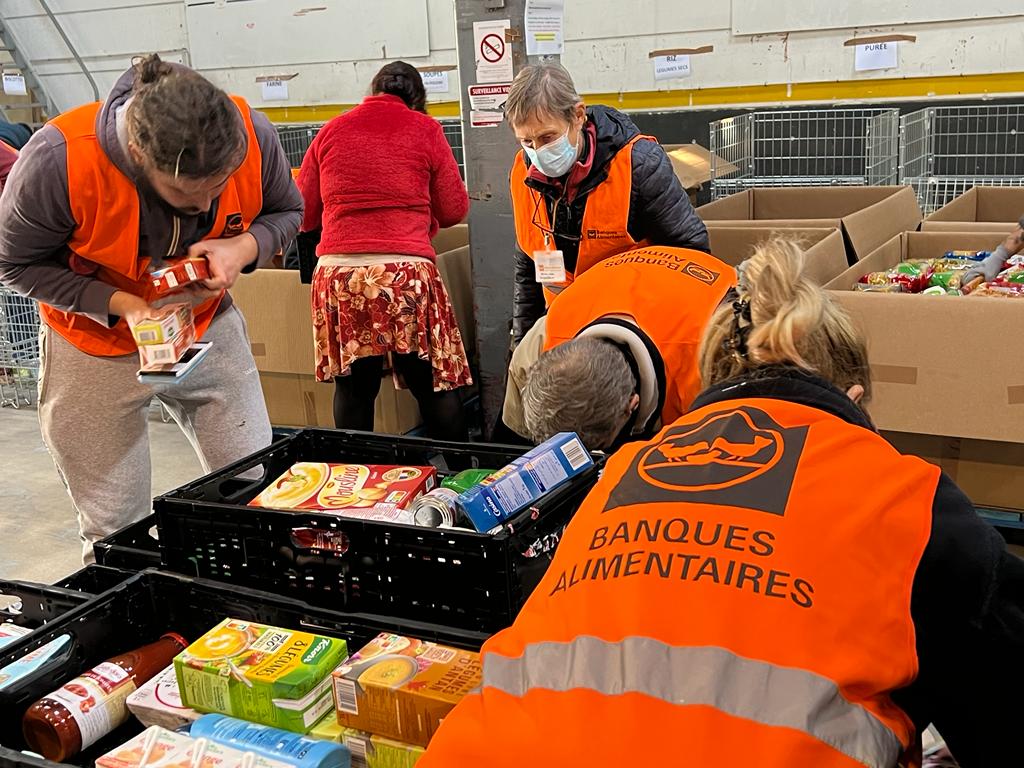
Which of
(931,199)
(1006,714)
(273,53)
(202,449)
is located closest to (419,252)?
(202,449)

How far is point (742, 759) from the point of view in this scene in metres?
0.98

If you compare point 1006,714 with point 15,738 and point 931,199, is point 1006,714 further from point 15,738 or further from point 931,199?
point 931,199

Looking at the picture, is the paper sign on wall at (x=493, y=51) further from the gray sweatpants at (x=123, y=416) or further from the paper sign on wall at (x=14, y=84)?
the paper sign on wall at (x=14, y=84)

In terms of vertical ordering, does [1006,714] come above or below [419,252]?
below

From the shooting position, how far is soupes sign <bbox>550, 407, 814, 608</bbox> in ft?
3.44

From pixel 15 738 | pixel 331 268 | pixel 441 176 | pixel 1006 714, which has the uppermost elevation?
pixel 441 176

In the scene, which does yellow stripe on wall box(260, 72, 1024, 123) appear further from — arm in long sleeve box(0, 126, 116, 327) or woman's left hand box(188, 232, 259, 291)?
arm in long sleeve box(0, 126, 116, 327)

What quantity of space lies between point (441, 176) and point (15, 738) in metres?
2.50

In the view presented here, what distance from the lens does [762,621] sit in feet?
3.35

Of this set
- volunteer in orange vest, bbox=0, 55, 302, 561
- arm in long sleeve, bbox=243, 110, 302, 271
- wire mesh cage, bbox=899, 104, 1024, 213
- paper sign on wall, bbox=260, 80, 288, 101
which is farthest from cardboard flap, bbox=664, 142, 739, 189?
paper sign on wall, bbox=260, 80, 288, 101

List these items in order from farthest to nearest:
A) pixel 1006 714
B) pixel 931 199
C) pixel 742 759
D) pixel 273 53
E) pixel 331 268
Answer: pixel 273 53, pixel 931 199, pixel 331 268, pixel 1006 714, pixel 742 759

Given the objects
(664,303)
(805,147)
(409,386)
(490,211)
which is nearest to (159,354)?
(664,303)

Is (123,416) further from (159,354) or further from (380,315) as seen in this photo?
(380,315)

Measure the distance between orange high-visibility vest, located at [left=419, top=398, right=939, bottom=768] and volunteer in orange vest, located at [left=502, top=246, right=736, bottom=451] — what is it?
0.68m
